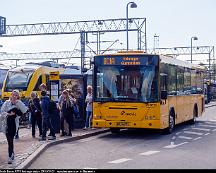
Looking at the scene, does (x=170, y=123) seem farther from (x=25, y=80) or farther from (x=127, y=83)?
(x=25, y=80)

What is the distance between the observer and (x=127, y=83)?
60.4ft

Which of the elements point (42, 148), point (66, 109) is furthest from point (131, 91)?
point (42, 148)

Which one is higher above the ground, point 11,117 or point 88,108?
point 11,117

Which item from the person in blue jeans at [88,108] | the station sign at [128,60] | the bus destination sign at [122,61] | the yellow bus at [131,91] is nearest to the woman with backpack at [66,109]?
the yellow bus at [131,91]

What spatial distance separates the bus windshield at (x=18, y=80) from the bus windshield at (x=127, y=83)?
1174 cm

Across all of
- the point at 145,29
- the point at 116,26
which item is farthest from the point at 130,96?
the point at 116,26

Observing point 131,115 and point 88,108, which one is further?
point 88,108

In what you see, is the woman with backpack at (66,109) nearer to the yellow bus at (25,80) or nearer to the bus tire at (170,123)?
the bus tire at (170,123)

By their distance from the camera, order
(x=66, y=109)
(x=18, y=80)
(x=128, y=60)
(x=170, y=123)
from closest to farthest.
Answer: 1. (x=66, y=109)
2. (x=128, y=60)
3. (x=170, y=123)
4. (x=18, y=80)

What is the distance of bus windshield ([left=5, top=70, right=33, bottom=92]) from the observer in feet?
97.9

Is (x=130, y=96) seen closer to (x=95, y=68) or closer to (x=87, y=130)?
(x=95, y=68)

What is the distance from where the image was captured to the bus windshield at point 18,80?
29.8 meters

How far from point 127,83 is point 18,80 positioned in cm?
1326

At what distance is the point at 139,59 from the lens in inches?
731
